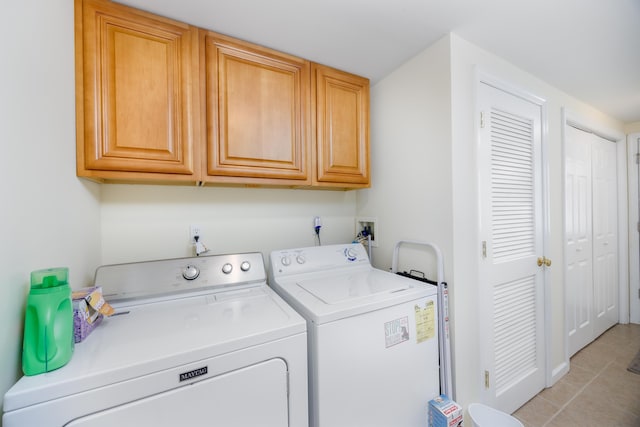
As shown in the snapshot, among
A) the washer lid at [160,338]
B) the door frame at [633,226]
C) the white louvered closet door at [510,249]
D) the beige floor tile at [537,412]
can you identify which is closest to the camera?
the washer lid at [160,338]

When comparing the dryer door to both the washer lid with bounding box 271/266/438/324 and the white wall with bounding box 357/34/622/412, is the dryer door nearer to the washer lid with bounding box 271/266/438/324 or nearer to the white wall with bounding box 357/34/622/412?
the washer lid with bounding box 271/266/438/324

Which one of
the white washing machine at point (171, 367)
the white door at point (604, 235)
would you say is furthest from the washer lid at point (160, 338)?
the white door at point (604, 235)

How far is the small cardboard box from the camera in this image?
1231 mm

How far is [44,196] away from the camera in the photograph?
34.5 inches

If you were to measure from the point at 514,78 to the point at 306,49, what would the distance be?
144 centimetres

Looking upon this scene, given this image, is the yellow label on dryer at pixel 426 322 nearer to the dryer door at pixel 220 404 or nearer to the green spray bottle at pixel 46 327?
the dryer door at pixel 220 404

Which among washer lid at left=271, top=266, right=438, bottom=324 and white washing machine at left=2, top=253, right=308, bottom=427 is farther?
washer lid at left=271, top=266, right=438, bottom=324

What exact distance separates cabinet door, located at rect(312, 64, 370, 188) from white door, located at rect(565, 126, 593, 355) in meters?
1.84

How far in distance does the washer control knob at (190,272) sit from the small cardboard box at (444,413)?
139cm

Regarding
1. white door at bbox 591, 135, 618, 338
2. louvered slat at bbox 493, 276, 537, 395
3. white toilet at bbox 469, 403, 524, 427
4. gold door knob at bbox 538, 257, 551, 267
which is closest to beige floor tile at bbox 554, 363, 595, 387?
louvered slat at bbox 493, 276, 537, 395

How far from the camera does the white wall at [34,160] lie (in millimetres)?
714

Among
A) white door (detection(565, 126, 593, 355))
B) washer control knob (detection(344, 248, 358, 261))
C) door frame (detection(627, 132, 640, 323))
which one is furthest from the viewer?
door frame (detection(627, 132, 640, 323))

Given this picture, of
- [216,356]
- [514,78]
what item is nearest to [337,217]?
[216,356]

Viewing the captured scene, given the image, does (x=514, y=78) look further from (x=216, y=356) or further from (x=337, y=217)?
(x=216, y=356)
